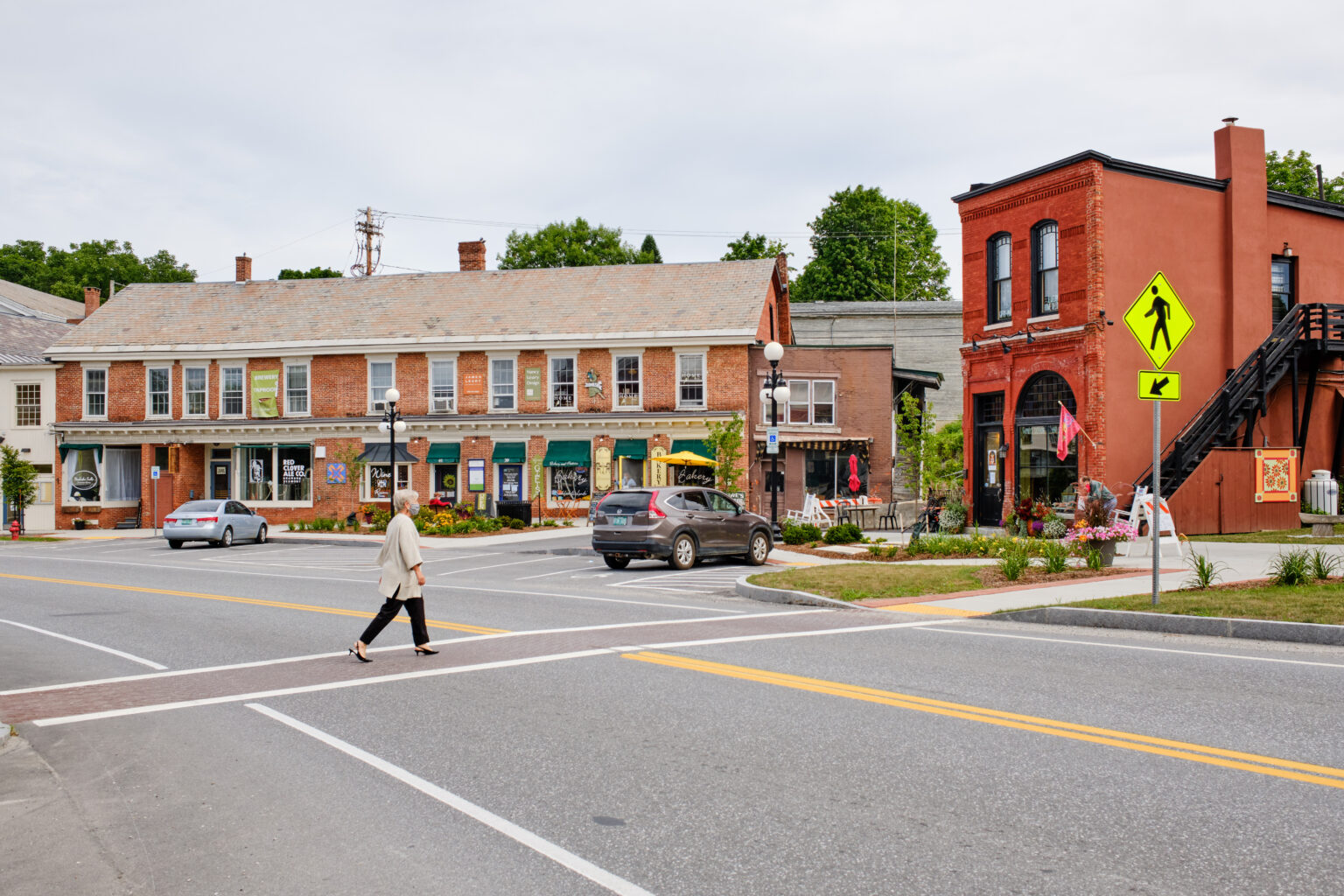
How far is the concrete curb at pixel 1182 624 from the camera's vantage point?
10.8 metres

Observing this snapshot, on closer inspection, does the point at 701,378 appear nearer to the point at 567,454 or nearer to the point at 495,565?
the point at 567,454

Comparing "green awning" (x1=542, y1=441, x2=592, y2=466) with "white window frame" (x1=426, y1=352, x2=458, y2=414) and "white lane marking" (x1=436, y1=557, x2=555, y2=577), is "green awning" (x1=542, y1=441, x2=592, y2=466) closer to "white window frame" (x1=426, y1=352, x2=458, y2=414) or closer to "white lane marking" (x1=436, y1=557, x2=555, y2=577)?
"white window frame" (x1=426, y1=352, x2=458, y2=414)

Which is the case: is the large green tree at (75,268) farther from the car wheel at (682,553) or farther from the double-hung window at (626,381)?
the car wheel at (682,553)

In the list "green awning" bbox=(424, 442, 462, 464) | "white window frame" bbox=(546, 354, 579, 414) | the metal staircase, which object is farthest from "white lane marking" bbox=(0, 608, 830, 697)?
"green awning" bbox=(424, 442, 462, 464)

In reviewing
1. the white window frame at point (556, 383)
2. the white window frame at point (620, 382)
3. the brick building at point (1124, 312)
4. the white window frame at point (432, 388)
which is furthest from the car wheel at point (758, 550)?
the white window frame at point (432, 388)

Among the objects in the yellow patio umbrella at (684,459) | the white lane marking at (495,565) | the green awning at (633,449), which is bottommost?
the white lane marking at (495,565)

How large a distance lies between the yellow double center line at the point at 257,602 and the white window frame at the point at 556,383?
69.7ft

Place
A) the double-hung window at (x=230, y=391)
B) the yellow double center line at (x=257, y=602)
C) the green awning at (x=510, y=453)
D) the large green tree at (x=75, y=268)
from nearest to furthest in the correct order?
the yellow double center line at (x=257, y=602) < the green awning at (x=510, y=453) < the double-hung window at (x=230, y=391) < the large green tree at (x=75, y=268)

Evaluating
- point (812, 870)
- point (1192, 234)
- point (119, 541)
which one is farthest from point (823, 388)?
point (812, 870)

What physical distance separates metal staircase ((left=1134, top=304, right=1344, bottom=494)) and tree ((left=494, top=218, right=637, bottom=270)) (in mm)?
48258

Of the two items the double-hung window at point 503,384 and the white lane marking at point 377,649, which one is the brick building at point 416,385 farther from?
the white lane marking at point 377,649

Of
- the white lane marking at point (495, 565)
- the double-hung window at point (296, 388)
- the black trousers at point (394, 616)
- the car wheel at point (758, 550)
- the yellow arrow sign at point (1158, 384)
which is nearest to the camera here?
the black trousers at point (394, 616)

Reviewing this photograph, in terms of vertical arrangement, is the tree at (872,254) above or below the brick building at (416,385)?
above

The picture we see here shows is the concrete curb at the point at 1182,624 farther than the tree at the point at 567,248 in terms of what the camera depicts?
No
